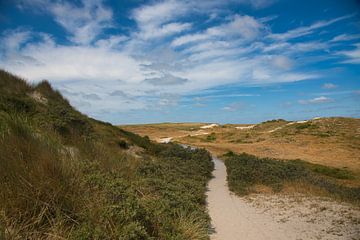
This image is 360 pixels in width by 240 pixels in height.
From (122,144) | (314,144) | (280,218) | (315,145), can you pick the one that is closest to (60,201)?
(280,218)

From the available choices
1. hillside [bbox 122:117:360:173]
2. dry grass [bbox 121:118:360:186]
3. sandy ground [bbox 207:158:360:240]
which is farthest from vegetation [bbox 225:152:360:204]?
hillside [bbox 122:117:360:173]

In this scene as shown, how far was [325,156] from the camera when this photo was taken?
36.1 m

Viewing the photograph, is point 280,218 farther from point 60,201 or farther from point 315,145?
point 315,145

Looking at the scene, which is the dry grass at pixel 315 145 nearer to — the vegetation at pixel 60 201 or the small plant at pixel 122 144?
the small plant at pixel 122 144

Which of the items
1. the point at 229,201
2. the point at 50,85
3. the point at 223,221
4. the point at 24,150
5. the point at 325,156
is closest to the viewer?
the point at 24,150

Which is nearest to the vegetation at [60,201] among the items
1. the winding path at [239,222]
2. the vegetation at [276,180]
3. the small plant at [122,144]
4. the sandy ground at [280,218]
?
the winding path at [239,222]

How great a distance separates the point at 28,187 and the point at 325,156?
122 ft

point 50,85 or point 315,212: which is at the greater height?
point 50,85

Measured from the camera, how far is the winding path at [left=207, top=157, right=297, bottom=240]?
848 cm

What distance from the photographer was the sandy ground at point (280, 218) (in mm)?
8508

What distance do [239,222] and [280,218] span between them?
146 cm

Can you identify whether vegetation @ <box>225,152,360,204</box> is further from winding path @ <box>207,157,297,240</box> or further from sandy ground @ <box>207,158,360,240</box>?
winding path @ <box>207,157,297,240</box>

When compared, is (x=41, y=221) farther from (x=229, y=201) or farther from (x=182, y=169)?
(x=182, y=169)

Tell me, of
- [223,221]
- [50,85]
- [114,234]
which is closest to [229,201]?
[223,221]
